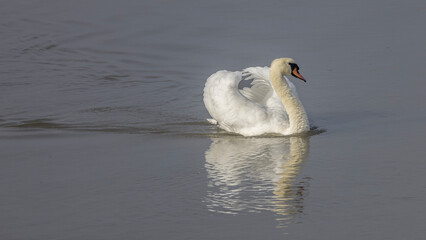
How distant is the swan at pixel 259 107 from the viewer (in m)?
11.4

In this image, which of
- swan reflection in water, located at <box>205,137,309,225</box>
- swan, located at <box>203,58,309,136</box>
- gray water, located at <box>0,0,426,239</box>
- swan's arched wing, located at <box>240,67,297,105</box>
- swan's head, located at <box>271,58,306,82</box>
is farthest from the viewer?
swan's arched wing, located at <box>240,67,297,105</box>

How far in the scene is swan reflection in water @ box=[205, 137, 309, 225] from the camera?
27.0 feet

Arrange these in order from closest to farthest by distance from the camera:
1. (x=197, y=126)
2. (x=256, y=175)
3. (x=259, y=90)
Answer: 1. (x=256, y=175)
2. (x=197, y=126)
3. (x=259, y=90)

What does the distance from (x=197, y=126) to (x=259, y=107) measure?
33.8 inches

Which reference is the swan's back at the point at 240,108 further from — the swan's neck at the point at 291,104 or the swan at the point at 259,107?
the swan's neck at the point at 291,104

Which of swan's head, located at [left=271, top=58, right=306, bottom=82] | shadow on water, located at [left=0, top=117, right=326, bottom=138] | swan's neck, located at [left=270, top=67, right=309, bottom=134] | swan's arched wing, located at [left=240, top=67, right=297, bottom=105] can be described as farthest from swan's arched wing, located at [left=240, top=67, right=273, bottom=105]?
shadow on water, located at [left=0, top=117, right=326, bottom=138]

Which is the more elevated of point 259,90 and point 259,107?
point 259,90

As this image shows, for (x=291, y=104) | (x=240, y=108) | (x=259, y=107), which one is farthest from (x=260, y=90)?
(x=291, y=104)

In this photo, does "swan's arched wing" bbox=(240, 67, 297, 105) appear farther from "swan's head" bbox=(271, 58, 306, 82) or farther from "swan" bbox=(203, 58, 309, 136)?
"swan's head" bbox=(271, 58, 306, 82)

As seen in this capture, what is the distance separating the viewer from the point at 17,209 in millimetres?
8180

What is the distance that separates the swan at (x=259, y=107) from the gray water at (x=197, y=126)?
19 cm

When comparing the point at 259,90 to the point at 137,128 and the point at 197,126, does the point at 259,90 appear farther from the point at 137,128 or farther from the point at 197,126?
the point at 137,128

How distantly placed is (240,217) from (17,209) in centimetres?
196

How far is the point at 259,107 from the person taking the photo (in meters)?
11.7
